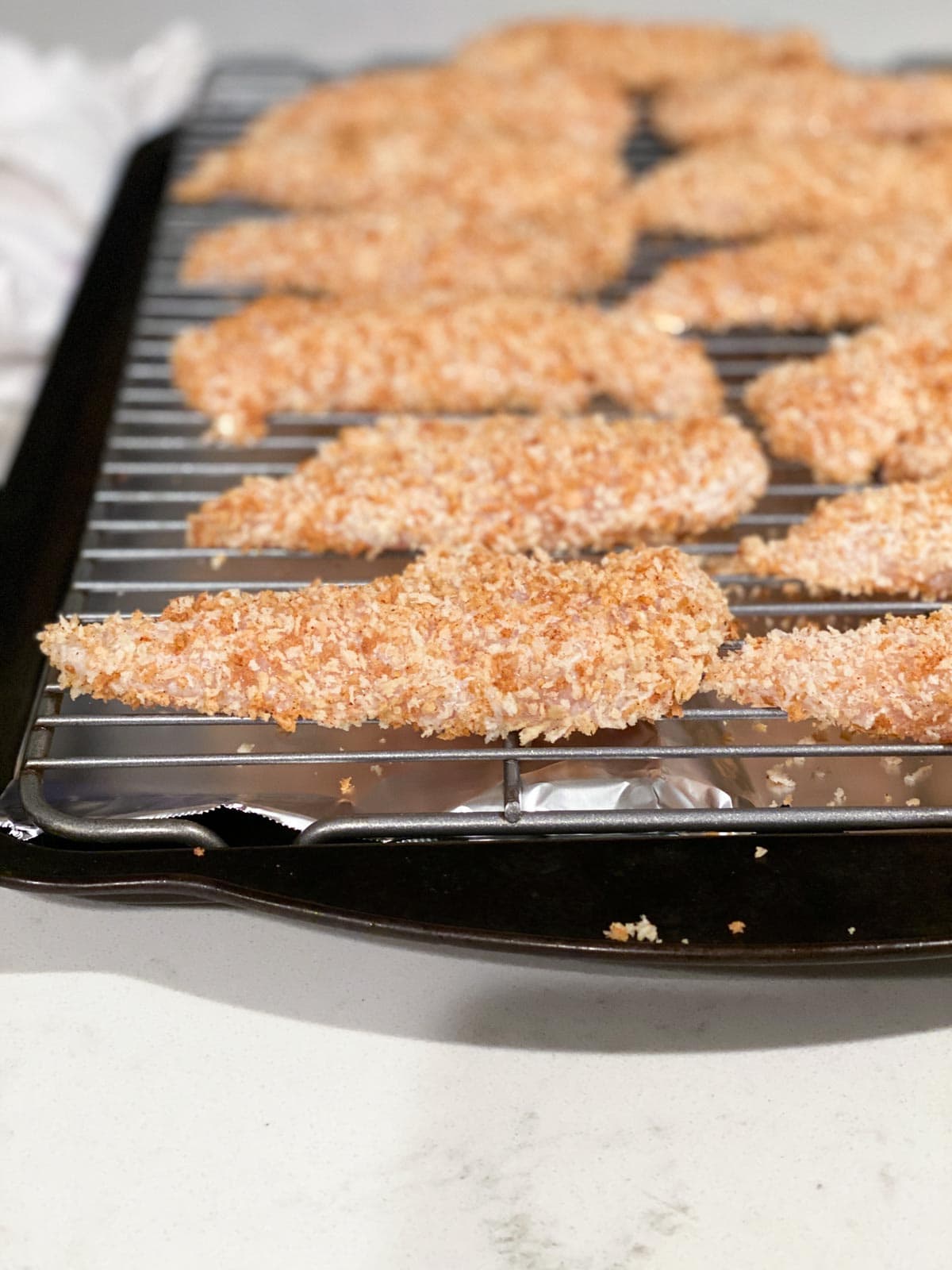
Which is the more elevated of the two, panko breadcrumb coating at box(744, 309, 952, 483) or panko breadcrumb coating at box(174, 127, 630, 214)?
panko breadcrumb coating at box(174, 127, 630, 214)

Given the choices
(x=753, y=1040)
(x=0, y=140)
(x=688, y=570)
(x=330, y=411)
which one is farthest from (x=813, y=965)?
(x=0, y=140)

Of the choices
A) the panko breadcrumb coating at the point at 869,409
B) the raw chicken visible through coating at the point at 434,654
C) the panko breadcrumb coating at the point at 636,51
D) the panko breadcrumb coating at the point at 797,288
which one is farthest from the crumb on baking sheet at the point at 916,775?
the panko breadcrumb coating at the point at 636,51

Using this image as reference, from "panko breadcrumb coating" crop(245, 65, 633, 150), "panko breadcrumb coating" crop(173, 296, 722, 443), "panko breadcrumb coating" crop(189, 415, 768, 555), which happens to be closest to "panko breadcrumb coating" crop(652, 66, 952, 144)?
"panko breadcrumb coating" crop(245, 65, 633, 150)

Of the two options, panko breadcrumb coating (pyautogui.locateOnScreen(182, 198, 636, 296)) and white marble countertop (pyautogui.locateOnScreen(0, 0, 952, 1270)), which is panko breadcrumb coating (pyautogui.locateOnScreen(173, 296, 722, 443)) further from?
white marble countertop (pyautogui.locateOnScreen(0, 0, 952, 1270))

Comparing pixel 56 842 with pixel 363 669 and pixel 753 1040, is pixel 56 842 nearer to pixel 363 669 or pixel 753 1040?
pixel 363 669

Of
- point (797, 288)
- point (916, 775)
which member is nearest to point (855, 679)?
point (916, 775)

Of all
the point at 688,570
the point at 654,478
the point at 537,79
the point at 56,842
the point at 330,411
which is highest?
the point at 537,79

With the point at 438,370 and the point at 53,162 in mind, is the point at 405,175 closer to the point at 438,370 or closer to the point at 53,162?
the point at 53,162
